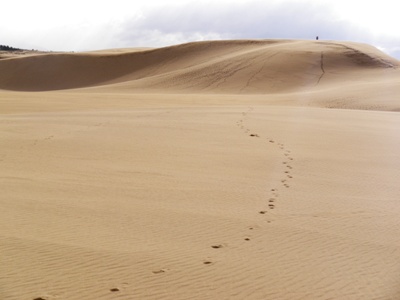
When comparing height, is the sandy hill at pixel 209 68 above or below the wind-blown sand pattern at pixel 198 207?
above

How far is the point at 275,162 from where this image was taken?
336 inches

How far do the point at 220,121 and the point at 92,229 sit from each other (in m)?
8.80

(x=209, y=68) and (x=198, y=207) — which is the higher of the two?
(x=209, y=68)

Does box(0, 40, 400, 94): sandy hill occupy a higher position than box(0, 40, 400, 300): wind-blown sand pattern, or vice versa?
box(0, 40, 400, 94): sandy hill

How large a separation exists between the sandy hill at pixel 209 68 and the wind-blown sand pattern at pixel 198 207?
20.4 m

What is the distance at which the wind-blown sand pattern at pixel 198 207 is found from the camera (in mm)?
4008

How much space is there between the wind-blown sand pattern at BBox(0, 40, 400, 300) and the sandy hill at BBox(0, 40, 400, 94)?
67.0 feet

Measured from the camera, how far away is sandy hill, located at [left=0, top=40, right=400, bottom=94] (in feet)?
116

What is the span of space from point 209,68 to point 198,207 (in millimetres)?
33709

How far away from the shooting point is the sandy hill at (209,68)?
35406 mm

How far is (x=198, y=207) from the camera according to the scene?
5902mm

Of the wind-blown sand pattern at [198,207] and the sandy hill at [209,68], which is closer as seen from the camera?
the wind-blown sand pattern at [198,207]

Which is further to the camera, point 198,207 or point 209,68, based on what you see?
point 209,68

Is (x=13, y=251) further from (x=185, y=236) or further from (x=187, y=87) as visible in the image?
(x=187, y=87)
